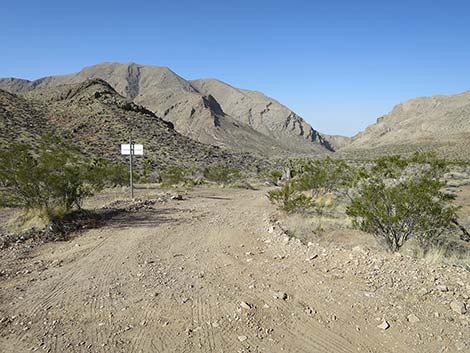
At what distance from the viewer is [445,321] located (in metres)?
4.83

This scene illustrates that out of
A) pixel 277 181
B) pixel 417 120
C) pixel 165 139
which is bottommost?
pixel 277 181

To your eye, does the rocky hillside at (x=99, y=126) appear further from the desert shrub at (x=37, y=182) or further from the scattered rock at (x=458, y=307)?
the scattered rock at (x=458, y=307)

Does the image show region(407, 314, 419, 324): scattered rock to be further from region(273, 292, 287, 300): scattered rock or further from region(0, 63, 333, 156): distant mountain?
region(0, 63, 333, 156): distant mountain

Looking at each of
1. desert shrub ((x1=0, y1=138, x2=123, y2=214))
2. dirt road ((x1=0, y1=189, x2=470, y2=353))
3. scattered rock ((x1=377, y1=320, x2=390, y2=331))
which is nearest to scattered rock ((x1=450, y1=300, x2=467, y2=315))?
dirt road ((x1=0, y1=189, x2=470, y2=353))

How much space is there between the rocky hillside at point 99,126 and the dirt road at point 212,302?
28.4m

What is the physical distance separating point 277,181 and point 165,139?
18.5m

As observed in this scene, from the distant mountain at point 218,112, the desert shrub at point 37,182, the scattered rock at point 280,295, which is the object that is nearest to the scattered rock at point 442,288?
the scattered rock at point 280,295

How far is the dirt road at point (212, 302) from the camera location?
4520mm

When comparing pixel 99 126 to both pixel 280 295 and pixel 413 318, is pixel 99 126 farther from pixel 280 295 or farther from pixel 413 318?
pixel 413 318

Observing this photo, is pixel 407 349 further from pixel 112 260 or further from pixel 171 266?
pixel 112 260

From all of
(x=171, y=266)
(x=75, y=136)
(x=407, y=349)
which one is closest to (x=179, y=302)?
(x=171, y=266)

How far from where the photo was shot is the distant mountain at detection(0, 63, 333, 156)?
393ft

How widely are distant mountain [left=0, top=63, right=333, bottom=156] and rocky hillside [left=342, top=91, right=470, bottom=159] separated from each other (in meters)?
26.2

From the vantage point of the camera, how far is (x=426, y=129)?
116 m
